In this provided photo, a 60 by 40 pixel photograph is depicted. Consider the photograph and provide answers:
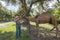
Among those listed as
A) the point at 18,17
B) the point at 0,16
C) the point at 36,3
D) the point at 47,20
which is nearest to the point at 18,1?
the point at 36,3

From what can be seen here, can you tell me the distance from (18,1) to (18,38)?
10.4m

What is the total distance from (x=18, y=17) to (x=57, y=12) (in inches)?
638

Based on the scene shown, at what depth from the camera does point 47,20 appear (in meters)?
11.8

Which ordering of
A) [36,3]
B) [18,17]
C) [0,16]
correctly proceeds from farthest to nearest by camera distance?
[0,16]
[36,3]
[18,17]

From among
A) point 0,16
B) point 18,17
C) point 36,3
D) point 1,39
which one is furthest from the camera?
point 0,16

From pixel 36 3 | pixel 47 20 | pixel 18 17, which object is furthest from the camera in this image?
pixel 36 3

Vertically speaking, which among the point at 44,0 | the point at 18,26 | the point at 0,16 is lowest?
the point at 0,16

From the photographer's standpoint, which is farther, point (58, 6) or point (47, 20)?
point (58, 6)

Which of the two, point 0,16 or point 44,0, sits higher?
point 44,0

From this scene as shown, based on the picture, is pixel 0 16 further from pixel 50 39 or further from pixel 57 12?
pixel 50 39

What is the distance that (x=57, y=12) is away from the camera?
25.5 meters

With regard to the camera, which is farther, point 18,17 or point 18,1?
point 18,1

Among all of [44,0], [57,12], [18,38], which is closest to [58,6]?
[57,12]

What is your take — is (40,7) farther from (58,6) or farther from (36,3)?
(58,6)
